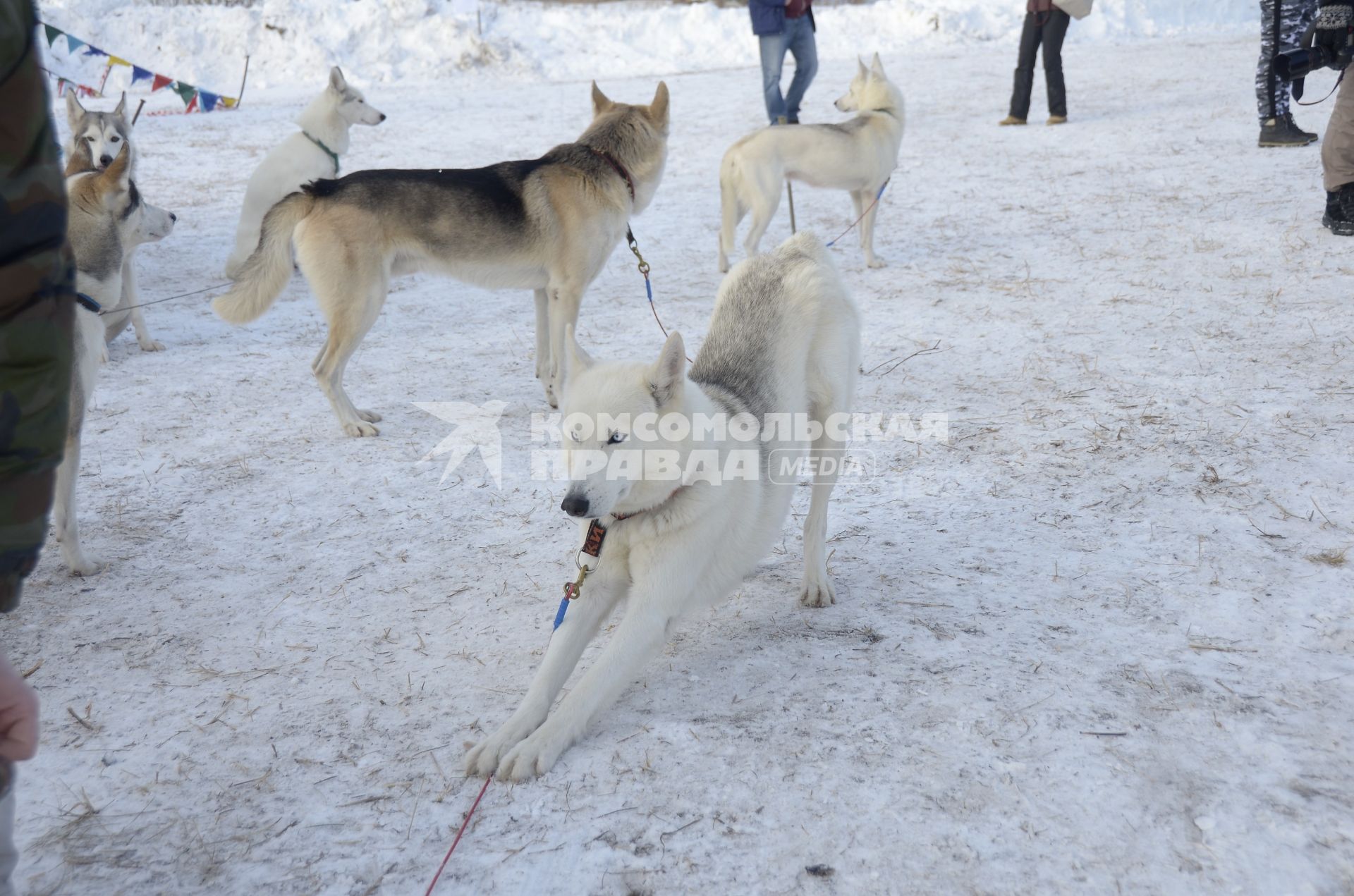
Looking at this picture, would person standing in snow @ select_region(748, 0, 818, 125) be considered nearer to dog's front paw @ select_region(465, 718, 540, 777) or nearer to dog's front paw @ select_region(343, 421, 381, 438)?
dog's front paw @ select_region(343, 421, 381, 438)

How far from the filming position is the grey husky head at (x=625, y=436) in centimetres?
226

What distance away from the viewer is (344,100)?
7656mm

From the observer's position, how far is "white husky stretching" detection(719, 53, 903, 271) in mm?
6969

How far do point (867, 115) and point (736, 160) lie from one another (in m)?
1.14

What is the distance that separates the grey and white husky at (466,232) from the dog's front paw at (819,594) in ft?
7.48

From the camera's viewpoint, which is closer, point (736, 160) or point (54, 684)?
point (54, 684)

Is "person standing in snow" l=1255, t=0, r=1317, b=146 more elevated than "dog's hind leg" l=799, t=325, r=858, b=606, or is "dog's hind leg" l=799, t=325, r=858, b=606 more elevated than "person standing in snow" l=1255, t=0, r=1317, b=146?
"person standing in snow" l=1255, t=0, r=1317, b=146

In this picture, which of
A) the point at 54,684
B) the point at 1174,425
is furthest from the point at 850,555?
the point at 54,684

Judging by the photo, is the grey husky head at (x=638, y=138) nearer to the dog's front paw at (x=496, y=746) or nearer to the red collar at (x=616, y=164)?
the red collar at (x=616, y=164)

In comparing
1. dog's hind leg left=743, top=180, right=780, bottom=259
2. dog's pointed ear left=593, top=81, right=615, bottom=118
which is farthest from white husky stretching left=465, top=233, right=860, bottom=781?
dog's hind leg left=743, top=180, right=780, bottom=259

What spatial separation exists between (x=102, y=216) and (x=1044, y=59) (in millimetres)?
10507

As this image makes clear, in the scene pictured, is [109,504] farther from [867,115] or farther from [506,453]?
[867,115]

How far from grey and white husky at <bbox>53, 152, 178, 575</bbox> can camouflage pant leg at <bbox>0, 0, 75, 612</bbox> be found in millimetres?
2353

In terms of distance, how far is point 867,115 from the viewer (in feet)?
23.6
